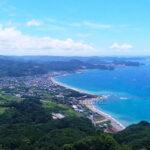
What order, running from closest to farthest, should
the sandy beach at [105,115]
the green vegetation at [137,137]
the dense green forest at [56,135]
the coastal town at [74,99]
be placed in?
the dense green forest at [56,135] < the green vegetation at [137,137] < the sandy beach at [105,115] < the coastal town at [74,99]

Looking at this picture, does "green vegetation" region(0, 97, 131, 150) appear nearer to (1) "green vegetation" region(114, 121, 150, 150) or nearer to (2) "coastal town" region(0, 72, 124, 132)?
(1) "green vegetation" region(114, 121, 150, 150)

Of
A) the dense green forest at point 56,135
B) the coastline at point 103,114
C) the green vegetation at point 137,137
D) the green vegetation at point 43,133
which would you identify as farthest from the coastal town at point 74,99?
the green vegetation at point 137,137

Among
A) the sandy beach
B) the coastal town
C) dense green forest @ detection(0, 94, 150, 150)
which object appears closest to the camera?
dense green forest @ detection(0, 94, 150, 150)

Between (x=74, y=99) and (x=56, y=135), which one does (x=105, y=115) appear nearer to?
(x=74, y=99)

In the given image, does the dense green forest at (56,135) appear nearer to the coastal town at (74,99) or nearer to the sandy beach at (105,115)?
the coastal town at (74,99)

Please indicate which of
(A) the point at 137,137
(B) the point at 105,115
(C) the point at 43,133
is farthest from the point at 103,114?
(A) the point at 137,137

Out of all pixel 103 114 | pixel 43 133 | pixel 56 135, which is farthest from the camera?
pixel 103 114

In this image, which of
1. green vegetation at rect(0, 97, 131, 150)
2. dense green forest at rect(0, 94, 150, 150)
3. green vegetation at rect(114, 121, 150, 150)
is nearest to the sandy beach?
green vegetation at rect(0, 97, 131, 150)

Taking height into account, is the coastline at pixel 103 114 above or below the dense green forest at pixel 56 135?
below

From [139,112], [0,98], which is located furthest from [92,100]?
[0,98]
